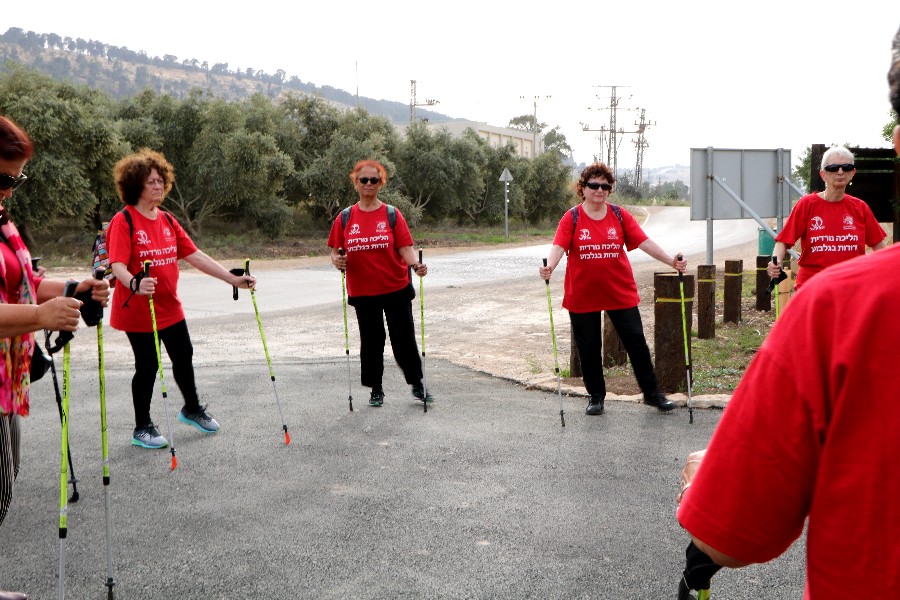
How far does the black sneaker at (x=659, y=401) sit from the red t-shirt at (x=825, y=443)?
572cm

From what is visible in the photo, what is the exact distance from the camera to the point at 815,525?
1.24 meters

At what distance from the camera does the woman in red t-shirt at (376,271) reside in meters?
7.21

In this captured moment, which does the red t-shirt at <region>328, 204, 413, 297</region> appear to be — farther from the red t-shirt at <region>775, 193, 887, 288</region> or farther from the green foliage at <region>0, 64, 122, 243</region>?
the green foliage at <region>0, 64, 122, 243</region>

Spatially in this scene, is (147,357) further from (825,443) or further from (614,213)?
(825,443)

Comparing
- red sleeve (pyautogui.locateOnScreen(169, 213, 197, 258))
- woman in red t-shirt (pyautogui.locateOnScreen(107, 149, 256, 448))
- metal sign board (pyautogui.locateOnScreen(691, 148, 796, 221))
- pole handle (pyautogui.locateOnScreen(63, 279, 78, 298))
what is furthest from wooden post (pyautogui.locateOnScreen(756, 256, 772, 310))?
pole handle (pyautogui.locateOnScreen(63, 279, 78, 298))

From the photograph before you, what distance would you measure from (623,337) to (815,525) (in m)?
5.79

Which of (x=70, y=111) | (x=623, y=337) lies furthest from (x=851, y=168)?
(x=70, y=111)

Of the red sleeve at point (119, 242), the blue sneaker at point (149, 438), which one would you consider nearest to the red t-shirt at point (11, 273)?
the red sleeve at point (119, 242)

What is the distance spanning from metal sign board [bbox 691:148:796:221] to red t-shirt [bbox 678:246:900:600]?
1157cm

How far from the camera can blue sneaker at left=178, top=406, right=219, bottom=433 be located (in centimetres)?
638

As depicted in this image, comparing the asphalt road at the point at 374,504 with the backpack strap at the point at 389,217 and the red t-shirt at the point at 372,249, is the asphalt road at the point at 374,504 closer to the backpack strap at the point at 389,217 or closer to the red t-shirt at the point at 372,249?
the red t-shirt at the point at 372,249

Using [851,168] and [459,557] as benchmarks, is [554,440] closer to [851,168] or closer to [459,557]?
[459,557]

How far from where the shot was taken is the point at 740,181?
41.2 feet

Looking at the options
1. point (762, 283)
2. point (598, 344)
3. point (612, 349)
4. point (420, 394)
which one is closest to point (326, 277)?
point (762, 283)
